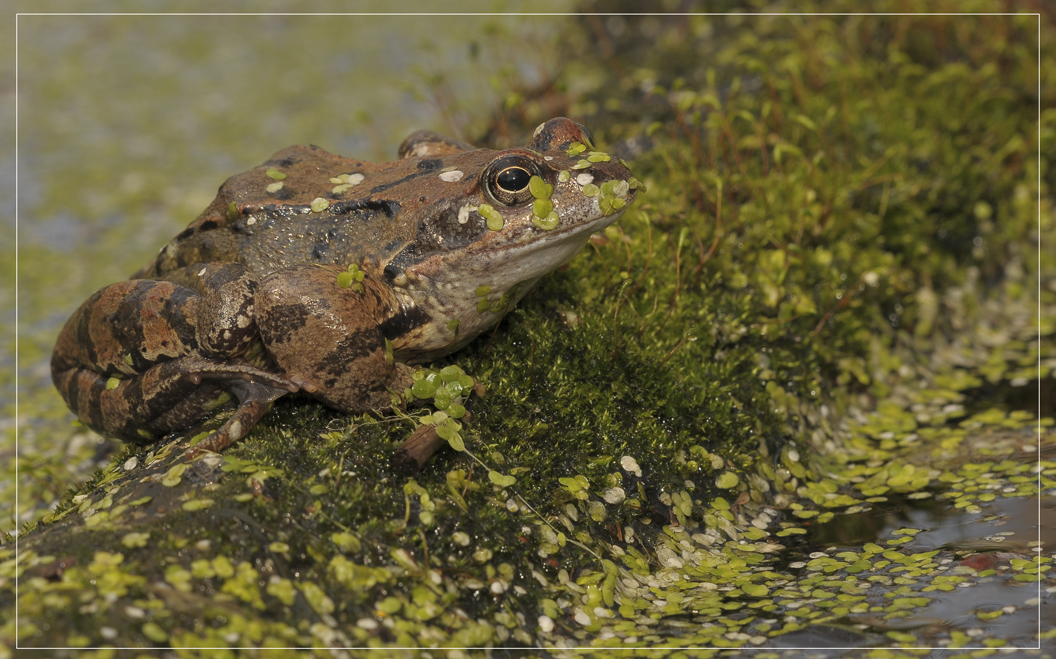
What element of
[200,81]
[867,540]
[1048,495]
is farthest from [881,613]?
[200,81]

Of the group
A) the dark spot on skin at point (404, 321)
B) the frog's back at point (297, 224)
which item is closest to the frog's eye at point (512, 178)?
the frog's back at point (297, 224)

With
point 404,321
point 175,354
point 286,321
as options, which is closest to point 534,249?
point 404,321

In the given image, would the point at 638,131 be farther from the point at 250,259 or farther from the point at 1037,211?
the point at 250,259

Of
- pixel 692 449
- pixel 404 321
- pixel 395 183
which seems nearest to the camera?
pixel 404 321

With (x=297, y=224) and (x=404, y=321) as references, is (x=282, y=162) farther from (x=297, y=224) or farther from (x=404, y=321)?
(x=404, y=321)

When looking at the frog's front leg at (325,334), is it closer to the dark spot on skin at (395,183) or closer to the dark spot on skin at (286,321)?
the dark spot on skin at (286,321)
